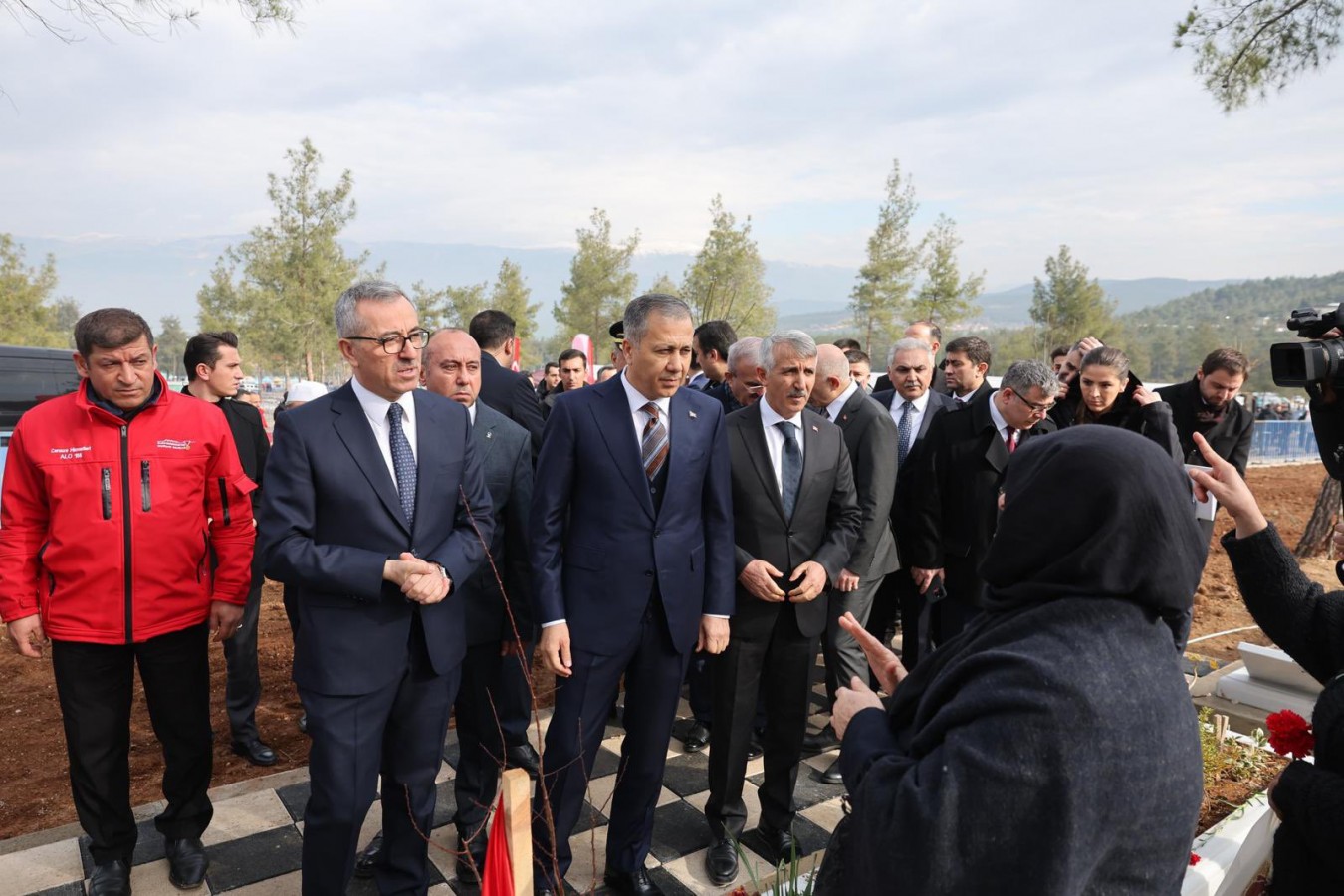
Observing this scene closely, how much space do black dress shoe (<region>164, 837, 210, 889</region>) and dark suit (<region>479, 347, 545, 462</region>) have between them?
2234 millimetres

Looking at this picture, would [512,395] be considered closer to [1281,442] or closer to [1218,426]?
[1218,426]

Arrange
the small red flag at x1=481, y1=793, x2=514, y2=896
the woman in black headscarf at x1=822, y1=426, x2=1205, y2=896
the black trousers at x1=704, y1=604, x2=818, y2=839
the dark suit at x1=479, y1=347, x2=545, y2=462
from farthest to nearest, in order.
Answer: the dark suit at x1=479, y1=347, x2=545, y2=462, the black trousers at x1=704, y1=604, x2=818, y2=839, the small red flag at x1=481, y1=793, x2=514, y2=896, the woman in black headscarf at x1=822, y1=426, x2=1205, y2=896

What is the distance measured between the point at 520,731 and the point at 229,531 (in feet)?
5.65

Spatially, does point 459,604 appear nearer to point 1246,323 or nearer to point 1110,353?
point 1110,353

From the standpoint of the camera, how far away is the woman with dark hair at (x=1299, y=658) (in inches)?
69.1

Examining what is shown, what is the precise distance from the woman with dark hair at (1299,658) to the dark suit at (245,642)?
3.83 metres

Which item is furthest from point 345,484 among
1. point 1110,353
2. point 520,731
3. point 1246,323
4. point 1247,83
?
point 1246,323

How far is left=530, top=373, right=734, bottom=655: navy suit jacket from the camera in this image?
9.14ft

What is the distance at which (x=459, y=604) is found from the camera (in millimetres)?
2777

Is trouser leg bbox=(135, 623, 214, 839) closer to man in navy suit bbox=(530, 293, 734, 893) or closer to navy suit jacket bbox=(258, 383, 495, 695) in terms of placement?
navy suit jacket bbox=(258, 383, 495, 695)

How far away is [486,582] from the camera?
3.33m

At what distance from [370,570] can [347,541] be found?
16cm

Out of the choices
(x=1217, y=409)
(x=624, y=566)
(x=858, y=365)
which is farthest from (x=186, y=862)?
(x=1217, y=409)

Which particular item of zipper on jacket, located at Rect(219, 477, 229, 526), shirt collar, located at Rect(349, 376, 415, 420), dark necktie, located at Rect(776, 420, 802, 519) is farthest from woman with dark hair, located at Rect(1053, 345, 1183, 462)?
zipper on jacket, located at Rect(219, 477, 229, 526)
